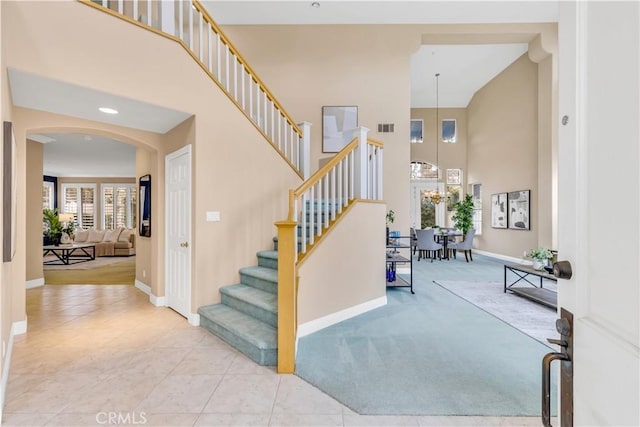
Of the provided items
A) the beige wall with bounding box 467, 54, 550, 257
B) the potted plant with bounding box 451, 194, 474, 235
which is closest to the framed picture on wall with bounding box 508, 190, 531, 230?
the beige wall with bounding box 467, 54, 550, 257

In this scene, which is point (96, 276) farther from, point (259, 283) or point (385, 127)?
point (385, 127)

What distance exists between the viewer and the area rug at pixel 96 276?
19.0 ft

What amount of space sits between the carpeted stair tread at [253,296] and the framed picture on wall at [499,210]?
7722 mm

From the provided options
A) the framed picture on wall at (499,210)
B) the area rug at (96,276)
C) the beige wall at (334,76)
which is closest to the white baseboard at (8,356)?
the area rug at (96,276)

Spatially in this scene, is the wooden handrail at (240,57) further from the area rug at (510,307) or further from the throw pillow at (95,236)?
the throw pillow at (95,236)

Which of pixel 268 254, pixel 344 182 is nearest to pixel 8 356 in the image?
pixel 268 254

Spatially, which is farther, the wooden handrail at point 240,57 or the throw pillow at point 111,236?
the throw pillow at point 111,236

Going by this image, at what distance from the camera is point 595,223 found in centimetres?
65

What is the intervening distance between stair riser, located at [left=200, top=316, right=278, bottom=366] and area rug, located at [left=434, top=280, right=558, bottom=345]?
277 cm

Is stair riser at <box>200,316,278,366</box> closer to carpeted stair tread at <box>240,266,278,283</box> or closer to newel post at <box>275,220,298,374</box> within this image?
newel post at <box>275,220,298,374</box>

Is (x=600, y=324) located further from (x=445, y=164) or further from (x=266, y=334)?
(x=445, y=164)

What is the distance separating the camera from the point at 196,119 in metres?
3.44

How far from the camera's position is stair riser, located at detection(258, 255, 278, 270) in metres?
3.67

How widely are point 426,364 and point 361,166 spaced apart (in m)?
2.36
